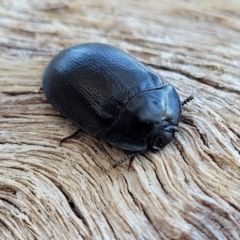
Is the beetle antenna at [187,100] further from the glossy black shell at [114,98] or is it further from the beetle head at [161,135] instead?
the beetle head at [161,135]

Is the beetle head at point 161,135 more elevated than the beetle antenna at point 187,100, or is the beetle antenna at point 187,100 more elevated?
the beetle antenna at point 187,100

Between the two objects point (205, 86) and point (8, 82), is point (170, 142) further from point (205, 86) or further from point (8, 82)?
point (8, 82)

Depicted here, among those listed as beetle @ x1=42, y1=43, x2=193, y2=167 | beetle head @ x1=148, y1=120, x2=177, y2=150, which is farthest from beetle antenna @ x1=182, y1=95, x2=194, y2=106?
beetle head @ x1=148, y1=120, x2=177, y2=150

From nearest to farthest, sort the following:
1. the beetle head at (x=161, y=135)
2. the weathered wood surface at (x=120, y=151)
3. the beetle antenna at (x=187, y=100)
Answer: the weathered wood surface at (x=120, y=151) → the beetle head at (x=161, y=135) → the beetle antenna at (x=187, y=100)

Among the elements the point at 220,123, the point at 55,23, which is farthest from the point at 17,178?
the point at 55,23

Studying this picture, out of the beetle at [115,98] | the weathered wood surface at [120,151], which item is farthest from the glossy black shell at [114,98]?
the weathered wood surface at [120,151]

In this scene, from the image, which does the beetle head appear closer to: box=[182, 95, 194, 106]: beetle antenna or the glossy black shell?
the glossy black shell

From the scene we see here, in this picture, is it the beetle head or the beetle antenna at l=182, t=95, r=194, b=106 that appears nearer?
the beetle head

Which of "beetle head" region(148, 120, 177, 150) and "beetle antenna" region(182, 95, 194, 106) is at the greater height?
"beetle antenna" region(182, 95, 194, 106)

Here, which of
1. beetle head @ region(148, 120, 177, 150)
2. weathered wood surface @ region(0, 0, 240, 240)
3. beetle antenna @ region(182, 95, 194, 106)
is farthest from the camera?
beetle antenna @ region(182, 95, 194, 106)
